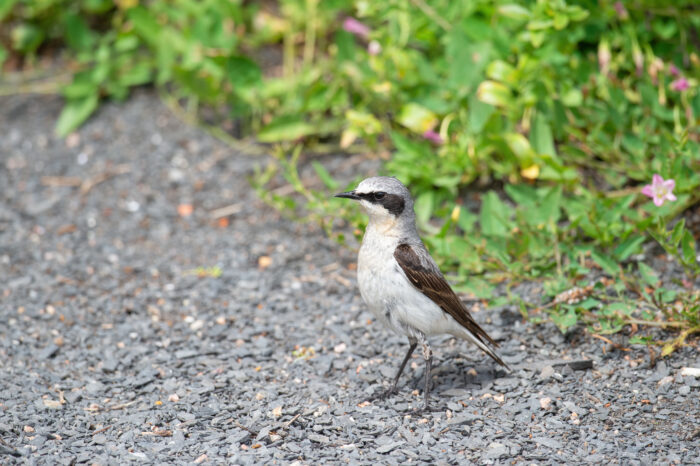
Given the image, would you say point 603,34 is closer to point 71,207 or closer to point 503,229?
point 503,229

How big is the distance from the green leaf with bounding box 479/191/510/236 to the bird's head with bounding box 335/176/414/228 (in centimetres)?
115

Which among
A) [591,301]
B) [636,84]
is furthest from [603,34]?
[591,301]

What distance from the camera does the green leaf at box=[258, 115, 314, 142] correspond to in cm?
780

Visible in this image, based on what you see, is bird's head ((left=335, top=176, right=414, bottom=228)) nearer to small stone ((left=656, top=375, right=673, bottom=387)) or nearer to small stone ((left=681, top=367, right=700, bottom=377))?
small stone ((left=656, top=375, right=673, bottom=387))

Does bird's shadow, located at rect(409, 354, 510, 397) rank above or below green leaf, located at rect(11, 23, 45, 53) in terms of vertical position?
below

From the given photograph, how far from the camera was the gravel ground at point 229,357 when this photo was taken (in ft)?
14.5

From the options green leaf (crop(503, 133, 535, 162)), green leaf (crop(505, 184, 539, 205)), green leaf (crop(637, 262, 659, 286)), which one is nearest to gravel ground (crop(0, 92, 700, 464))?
green leaf (crop(637, 262, 659, 286))

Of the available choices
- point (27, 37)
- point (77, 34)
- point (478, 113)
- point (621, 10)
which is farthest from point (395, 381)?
point (27, 37)

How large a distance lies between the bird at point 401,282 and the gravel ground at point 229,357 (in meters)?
0.39

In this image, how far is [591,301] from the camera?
17.7 feet

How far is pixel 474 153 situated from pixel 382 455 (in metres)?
3.06

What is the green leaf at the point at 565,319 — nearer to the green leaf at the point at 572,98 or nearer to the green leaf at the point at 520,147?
the green leaf at the point at 520,147

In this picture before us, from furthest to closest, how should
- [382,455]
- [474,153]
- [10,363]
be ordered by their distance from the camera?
[474,153]
[10,363]
[382,455]

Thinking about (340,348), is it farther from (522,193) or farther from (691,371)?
(691,371)
